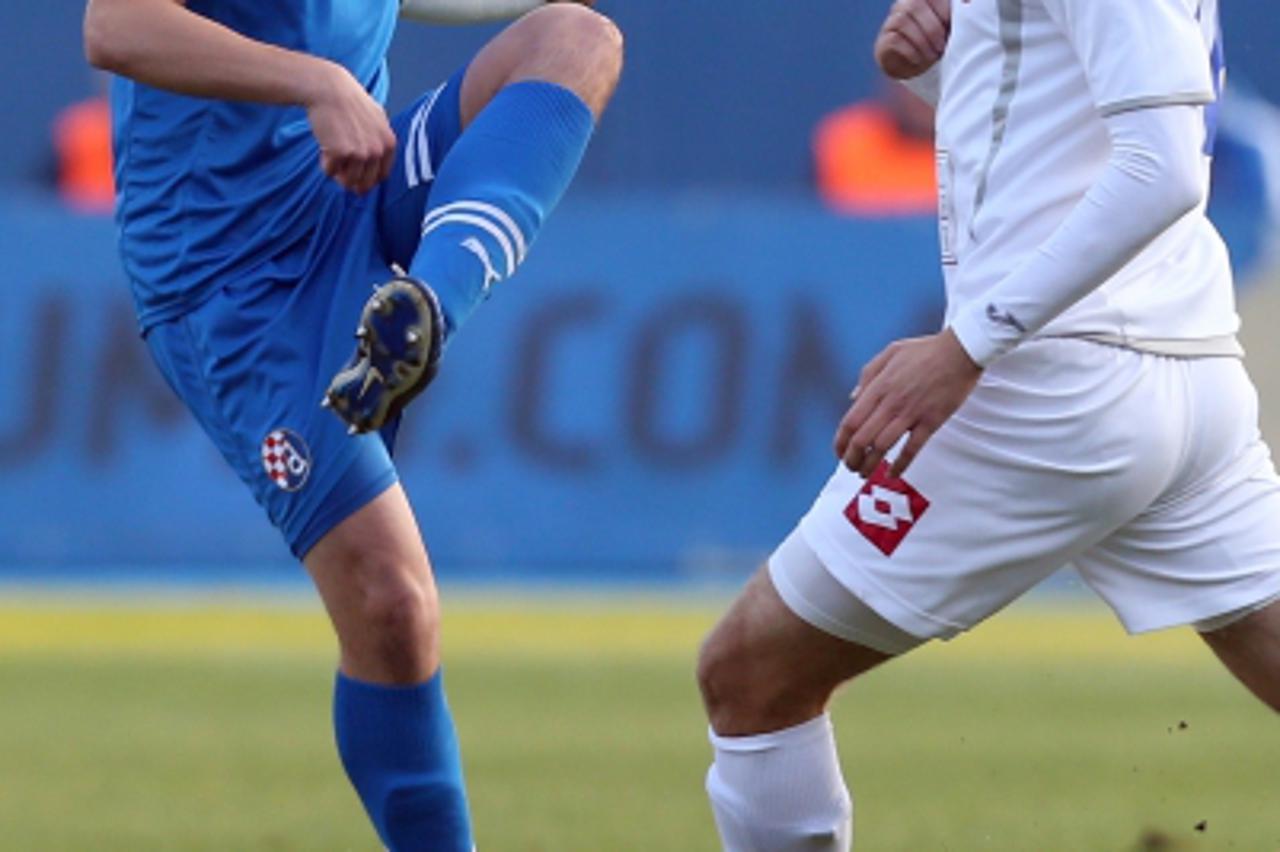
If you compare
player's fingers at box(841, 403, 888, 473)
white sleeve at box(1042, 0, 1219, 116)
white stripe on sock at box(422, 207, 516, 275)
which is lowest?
white stripe on sock at box(422, 207, 516, 275)

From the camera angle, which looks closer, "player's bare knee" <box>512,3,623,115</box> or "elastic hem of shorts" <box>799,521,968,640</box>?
"elastic hem of shorts" <box>799,521,968,640</box>

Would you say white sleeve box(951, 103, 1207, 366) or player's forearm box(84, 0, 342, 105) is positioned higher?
white sleeve box(951, 103, 1207, 366)

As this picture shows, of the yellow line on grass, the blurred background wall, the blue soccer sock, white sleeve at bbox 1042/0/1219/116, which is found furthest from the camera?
Result: the blurred background wall

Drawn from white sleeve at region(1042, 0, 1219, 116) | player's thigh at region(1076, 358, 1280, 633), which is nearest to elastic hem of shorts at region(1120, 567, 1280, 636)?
player's thigh at region(1076, 358, 1280, 633)

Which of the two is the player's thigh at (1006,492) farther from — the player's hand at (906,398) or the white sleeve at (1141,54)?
the white sleeve at (1141,54)

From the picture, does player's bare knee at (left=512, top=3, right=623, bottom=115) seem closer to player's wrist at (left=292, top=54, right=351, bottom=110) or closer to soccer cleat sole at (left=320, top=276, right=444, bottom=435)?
player's wrist at (left=292, top=54, right=351, bottom=110)

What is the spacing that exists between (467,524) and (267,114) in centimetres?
686

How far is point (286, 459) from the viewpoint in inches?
165

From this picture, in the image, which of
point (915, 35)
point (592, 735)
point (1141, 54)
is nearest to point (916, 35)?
point (915, 35)

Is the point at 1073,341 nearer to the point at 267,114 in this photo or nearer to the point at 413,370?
the point at 413,370

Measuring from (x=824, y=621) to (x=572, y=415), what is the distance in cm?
733

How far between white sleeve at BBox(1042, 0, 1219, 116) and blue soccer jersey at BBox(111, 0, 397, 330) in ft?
4.64

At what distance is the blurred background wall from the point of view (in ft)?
36.4

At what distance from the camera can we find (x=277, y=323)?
4285 mm
